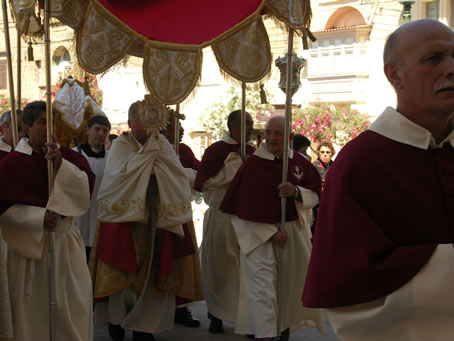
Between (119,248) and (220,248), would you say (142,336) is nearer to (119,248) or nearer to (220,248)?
(119,248)

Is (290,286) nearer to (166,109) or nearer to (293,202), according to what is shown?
(293,202)

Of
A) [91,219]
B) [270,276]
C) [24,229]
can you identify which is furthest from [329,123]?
[24,229]

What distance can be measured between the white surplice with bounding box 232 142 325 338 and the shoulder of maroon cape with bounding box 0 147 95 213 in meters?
1.88

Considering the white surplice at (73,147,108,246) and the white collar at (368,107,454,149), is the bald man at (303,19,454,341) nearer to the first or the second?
the white collar at (368,107,454,149)

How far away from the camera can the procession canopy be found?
4633mm

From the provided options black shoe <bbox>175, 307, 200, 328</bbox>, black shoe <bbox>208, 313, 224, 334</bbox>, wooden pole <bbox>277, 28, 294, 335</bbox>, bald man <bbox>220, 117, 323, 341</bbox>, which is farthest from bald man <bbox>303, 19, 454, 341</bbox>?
black shoe <bbox>175, 307, 200, 328</bbox>

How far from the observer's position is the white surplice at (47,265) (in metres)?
4.23

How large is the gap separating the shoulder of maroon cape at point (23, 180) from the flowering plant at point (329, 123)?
587 inches

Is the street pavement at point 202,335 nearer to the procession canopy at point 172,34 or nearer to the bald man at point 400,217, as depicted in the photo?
the procession canopy at point 172,34

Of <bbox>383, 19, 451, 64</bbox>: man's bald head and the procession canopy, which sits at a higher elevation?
the procession canopy

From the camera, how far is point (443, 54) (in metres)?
2.24

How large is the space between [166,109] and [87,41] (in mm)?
1088

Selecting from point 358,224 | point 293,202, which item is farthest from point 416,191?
point 293,202

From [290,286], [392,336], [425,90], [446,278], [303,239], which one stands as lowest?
[290,286]
